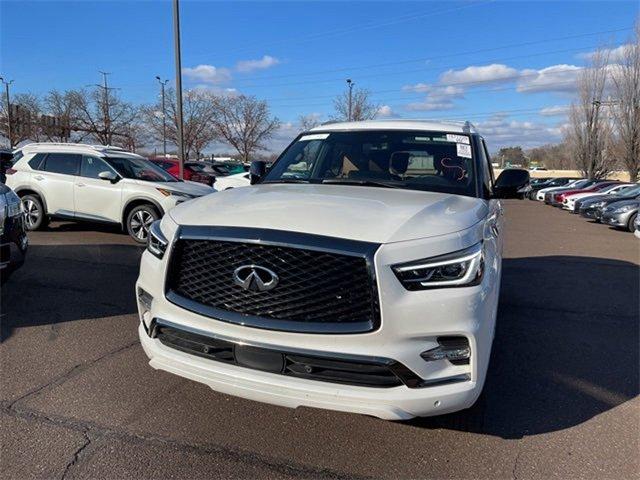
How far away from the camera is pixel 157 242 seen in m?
3.03

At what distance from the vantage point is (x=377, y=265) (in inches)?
94.7

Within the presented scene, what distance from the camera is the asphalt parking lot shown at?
271 cm

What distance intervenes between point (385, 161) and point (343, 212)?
157cm

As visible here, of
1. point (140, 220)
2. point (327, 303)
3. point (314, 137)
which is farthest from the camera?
point (140, 220)

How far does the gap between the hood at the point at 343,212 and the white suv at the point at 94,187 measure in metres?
6.34

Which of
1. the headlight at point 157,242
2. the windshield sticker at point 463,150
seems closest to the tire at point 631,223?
the windshield sticker at point 463,150

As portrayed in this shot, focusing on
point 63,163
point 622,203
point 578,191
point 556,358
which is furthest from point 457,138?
point 578,191

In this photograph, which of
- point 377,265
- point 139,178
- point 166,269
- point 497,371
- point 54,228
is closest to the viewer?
point 377,265

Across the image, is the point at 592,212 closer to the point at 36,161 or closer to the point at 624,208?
the point at 624,208

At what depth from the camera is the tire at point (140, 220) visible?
9281 mm

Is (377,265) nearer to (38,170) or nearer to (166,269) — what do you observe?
(166,269)

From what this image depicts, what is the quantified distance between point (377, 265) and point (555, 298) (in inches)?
192

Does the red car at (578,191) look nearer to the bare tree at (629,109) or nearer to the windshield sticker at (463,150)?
the bare tree at (629,109)

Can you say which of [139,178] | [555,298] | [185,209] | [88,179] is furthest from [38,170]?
[555,298]
